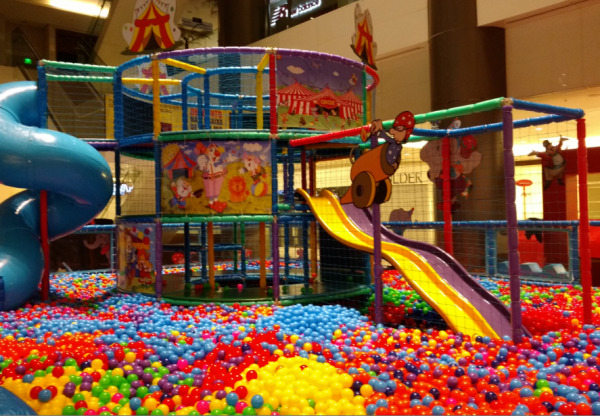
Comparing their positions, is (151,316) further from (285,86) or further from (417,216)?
(417,216)

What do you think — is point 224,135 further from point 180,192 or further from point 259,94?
point 259,94

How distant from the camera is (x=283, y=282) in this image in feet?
25.9

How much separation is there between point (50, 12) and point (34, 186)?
40.1ft

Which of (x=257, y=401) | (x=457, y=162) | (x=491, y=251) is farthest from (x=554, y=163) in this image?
(x=257, y=401)

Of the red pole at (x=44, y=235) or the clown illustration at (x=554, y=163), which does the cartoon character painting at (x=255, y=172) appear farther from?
the clown illustration at (x=554, y=163)

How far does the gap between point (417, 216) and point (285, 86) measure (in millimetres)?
8923

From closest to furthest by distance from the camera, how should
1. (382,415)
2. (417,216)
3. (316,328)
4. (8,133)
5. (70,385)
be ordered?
(382,415) → (70,385) → (316,328) → (8,133) → (417,216)

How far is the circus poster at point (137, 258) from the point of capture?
6.57 m

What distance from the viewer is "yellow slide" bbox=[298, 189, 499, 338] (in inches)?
184

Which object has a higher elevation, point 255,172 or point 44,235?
point 255,172

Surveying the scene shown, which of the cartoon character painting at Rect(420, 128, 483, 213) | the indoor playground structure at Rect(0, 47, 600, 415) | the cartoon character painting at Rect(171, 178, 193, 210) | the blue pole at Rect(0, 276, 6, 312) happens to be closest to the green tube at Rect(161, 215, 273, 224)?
the indoor playground structure at Rect(0, 47, 600, 415)

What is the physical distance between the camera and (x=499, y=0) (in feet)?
32.4

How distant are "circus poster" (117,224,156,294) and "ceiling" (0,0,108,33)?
1176 cm

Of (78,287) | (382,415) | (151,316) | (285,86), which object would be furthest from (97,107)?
(382,415)
